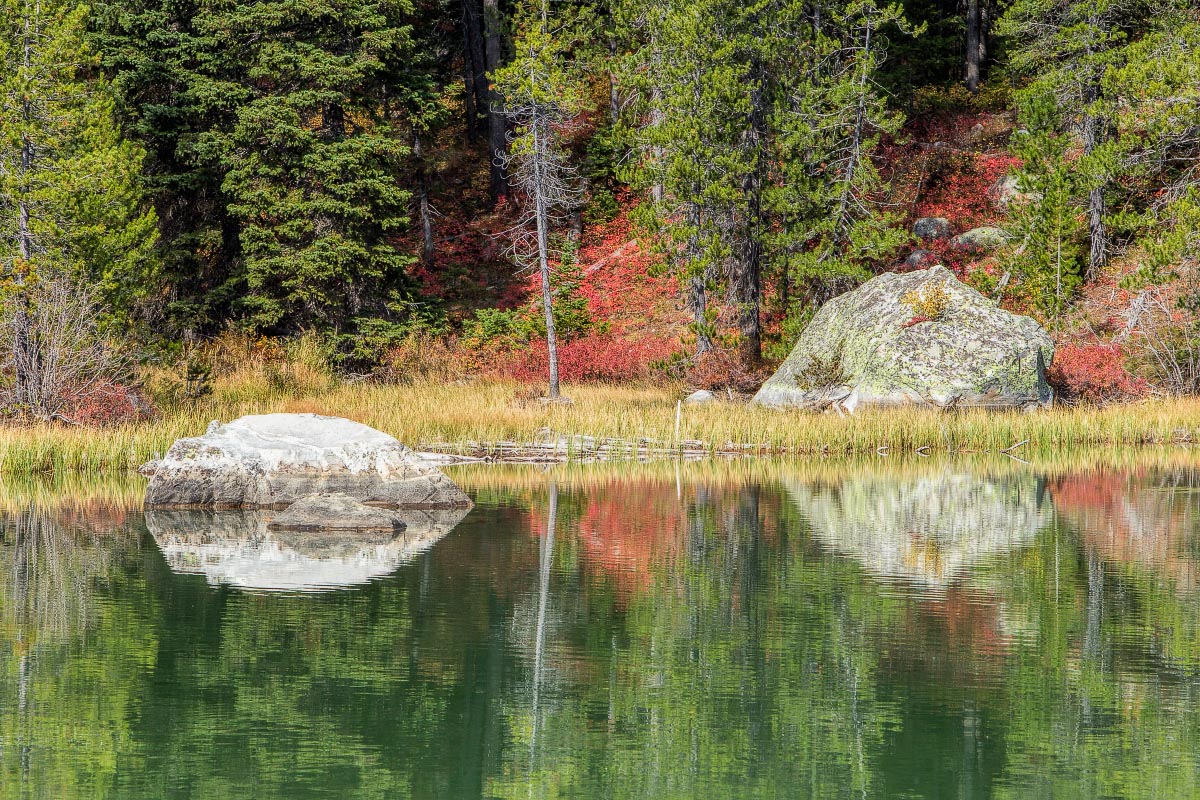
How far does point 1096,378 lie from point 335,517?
61.9 ft

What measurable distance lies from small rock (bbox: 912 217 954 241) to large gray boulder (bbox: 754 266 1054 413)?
878 centimetres

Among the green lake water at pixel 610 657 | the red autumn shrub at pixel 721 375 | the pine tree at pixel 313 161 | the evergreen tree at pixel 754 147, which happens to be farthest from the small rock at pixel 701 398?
the green lake water at pixel 610 657

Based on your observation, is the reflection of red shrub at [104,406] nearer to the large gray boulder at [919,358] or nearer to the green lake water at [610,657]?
the green lake water at [610,657]

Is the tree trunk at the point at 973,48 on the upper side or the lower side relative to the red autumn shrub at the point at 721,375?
upper

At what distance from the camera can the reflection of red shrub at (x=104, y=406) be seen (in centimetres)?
2242

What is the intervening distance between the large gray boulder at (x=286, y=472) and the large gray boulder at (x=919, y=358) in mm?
11767

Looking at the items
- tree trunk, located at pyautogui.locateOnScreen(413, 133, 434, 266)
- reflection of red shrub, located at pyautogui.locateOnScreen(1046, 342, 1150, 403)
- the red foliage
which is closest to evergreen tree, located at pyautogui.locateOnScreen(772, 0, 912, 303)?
the red foliage

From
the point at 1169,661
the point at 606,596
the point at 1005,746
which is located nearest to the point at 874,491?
the point at 606,596

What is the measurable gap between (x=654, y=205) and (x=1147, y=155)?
11167mm

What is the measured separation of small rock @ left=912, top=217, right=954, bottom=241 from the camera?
3622 cm

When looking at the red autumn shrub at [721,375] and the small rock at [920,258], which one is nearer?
the red autumn shrub at [721,375]

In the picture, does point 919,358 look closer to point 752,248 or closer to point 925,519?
point 752,248

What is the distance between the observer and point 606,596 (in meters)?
10.6

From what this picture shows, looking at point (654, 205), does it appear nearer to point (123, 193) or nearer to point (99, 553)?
point (123, 193)
